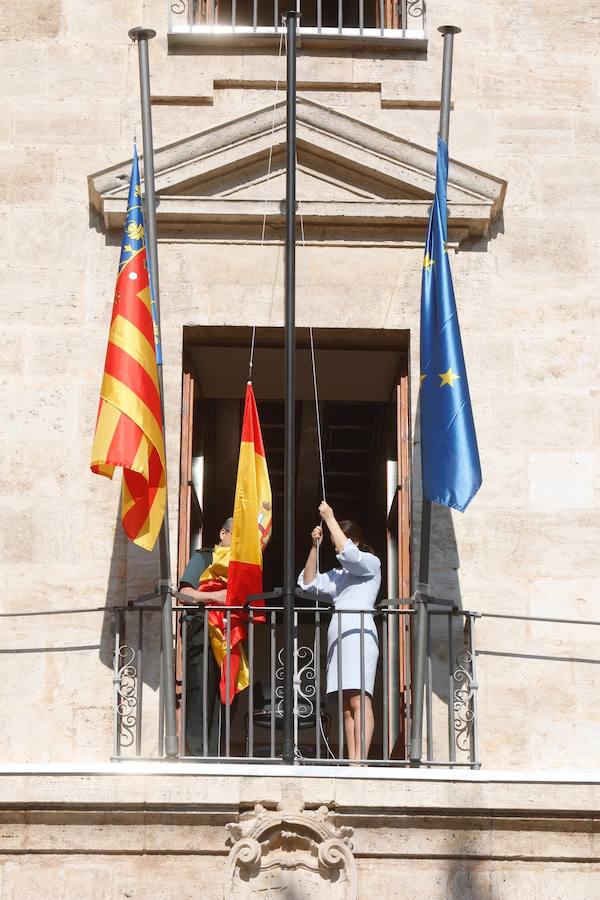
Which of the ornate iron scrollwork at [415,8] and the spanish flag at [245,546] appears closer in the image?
the spanish flag at [245,546]

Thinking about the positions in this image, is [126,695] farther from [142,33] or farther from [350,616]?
[142,33]

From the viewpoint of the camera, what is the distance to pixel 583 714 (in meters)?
9.05

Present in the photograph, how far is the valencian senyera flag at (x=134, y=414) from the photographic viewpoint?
8.63m

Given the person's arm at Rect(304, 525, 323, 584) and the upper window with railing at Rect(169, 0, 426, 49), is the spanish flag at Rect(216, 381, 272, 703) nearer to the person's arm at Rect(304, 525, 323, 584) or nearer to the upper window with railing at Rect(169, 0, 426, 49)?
the person's arm at Rect(304, 525, 323, 584)

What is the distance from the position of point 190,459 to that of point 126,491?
2.89 ft

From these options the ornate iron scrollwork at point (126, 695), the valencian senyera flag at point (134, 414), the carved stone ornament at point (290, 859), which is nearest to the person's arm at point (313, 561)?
the valencian senyera flag at point (134, 414)

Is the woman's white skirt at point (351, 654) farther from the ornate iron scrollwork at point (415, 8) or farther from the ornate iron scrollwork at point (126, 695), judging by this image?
the ornate iron scrollwork at point (415, 8)

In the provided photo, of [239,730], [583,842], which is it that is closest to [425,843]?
[583,842]

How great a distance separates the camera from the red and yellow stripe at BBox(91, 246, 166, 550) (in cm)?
863

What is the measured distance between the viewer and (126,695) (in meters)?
8.97

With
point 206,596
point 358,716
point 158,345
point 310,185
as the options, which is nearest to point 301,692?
point 358,716

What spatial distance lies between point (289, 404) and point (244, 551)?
0.76 metres

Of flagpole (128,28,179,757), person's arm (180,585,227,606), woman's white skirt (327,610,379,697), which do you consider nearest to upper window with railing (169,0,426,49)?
flagpole (128,28,179,757)

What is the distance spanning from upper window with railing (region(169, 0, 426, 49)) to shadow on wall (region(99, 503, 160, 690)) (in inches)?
114
